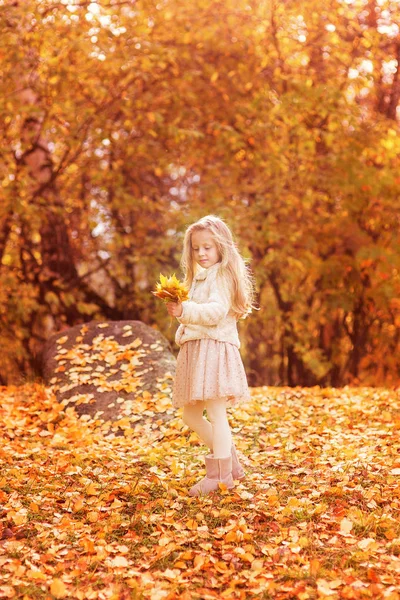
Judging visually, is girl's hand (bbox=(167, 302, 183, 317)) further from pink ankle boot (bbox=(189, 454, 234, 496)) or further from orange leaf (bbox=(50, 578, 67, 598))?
orange leaf (bbox=(50, 578, 67, 598))

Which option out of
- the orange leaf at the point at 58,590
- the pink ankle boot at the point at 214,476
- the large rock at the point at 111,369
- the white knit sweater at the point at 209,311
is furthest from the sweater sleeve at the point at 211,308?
the large rock at the point at 111,369

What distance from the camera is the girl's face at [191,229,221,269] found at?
3.97m

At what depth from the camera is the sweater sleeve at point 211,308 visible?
378cm

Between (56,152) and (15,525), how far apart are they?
6.70 meters

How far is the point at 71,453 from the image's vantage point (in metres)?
4.88

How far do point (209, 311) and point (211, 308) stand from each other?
0.07ft

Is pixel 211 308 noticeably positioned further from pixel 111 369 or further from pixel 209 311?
pixel 111 369

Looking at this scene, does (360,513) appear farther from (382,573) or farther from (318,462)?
(318,462)

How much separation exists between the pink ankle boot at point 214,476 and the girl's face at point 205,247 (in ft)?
3.69

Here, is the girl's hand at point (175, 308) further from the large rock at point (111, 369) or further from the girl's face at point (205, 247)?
the large rock at point (111, 369)

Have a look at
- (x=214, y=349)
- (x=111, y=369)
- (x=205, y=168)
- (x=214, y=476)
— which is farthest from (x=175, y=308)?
(x=205, y=168)

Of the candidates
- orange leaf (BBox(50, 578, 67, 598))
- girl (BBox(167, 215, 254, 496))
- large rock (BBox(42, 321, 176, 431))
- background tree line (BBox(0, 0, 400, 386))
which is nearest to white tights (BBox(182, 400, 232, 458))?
girl (BBox(167, 215, 254, 496))

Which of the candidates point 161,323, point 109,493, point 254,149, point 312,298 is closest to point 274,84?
point 254,149

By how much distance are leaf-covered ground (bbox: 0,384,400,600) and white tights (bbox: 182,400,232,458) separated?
26 cm
